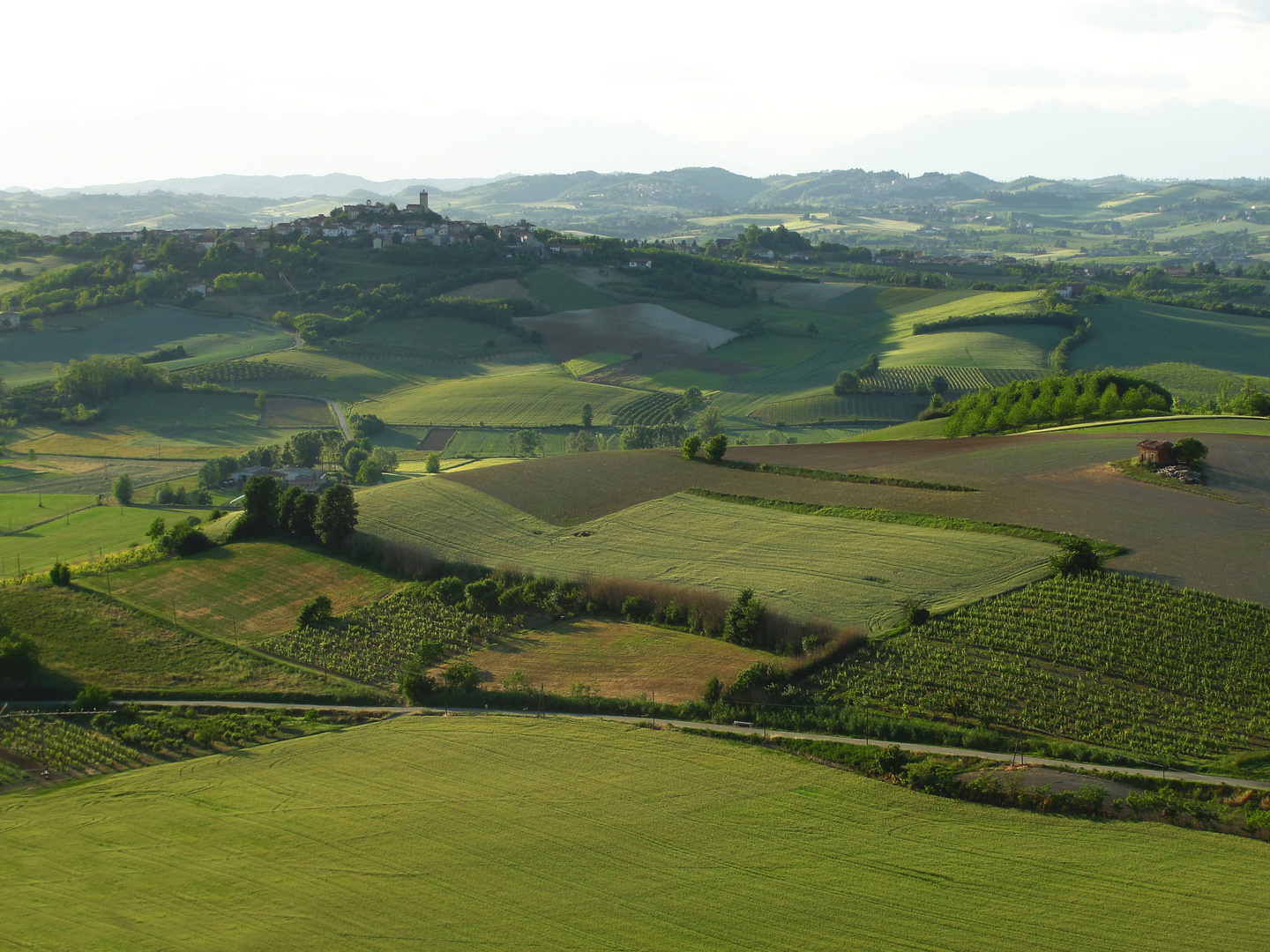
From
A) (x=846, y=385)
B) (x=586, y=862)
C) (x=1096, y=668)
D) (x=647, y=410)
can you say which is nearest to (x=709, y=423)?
(x=647, y=410)

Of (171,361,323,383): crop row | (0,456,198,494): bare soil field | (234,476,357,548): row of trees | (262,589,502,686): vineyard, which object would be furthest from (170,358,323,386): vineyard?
(262,589,502,686): vineyard

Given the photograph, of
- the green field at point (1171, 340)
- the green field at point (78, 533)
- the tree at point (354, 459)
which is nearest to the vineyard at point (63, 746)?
the green field at point (78, 533)

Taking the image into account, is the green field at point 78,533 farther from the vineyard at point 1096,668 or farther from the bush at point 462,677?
the vineyard at point 1096,668

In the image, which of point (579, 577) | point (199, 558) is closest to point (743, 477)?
point (579, 577)

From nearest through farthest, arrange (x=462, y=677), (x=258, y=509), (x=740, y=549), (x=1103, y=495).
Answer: (x=462, y=677), (x=740, y=549), (x=1103, y=495), (x=258, y=509)

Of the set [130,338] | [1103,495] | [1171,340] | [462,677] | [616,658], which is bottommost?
[462,677]

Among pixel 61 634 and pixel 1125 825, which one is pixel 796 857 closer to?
pixel 1125 825

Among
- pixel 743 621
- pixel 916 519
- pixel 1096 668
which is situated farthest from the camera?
pixel 916 519

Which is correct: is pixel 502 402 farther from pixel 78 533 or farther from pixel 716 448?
pixel 78 533
